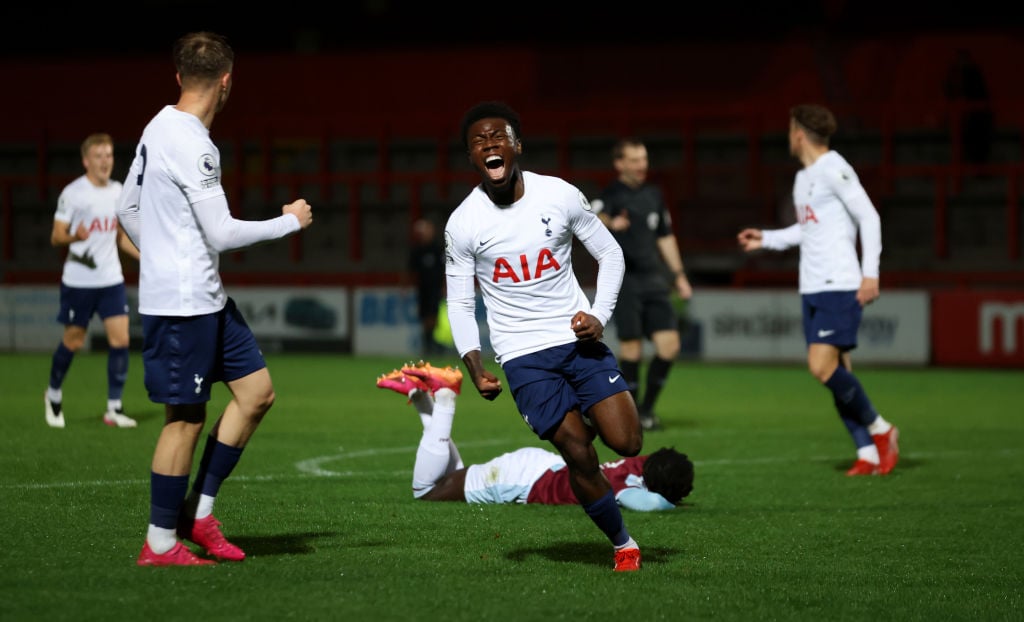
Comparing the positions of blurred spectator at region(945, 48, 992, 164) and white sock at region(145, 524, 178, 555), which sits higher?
blurred spectator at region(945, 48, 992, 164)

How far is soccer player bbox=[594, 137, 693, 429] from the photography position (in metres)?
11.6

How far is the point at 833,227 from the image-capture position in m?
9.06

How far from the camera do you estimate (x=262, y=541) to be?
6.35 m

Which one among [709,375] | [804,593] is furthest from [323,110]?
[804,593]

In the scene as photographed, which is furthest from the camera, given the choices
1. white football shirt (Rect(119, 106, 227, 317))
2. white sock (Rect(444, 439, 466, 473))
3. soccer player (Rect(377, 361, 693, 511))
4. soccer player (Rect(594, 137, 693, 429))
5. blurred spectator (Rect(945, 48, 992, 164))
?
blurred spectator (Rect(945, 48, 992, 164))

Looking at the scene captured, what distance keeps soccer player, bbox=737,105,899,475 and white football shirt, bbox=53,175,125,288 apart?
17.5 ft

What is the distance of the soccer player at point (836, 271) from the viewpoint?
8.98 metres

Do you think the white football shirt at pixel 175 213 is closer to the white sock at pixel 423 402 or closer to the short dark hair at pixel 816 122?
the white sock at pixel 423 402

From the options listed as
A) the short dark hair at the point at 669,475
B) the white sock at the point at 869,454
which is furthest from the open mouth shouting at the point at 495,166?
the white sock at the point at 869,454

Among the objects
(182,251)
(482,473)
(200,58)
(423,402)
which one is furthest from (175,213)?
(482,473)

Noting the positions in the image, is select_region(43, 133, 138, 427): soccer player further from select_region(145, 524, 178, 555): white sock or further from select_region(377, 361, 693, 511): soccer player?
select_region(145, 524, 178, 555): white sock

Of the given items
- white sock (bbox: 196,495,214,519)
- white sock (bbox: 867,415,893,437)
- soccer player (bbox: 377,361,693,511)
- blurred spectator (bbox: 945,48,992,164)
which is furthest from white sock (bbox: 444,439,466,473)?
blurred spectator (bbox: 945,48,992,164)

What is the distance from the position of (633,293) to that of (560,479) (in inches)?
166

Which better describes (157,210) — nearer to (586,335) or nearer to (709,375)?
(586,335)
